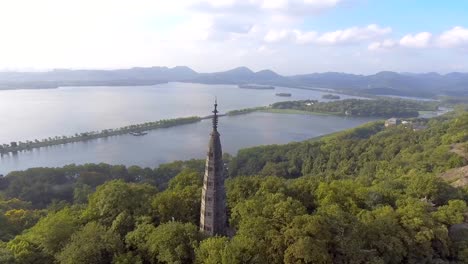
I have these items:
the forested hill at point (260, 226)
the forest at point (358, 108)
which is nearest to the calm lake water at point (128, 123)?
the forest at point (358, 108)

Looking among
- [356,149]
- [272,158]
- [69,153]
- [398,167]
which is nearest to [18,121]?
[69,153]

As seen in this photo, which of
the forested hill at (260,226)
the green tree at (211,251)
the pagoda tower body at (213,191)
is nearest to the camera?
the green tree at (211,251)

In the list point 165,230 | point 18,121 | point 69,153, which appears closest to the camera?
point 165,230

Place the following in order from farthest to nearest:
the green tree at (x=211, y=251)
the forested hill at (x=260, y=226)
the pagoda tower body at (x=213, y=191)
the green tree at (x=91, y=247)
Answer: the pagoda tower body at (x=213, y=191) → the green tree at (x=91, y=247) → the forested hill at (x=260, y=226) → the green tree at (x=211, y=251)

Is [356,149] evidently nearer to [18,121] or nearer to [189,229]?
[189,229]

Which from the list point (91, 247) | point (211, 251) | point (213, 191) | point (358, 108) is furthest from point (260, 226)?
point (358, 108)

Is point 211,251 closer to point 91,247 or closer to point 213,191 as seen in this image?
point 213,191

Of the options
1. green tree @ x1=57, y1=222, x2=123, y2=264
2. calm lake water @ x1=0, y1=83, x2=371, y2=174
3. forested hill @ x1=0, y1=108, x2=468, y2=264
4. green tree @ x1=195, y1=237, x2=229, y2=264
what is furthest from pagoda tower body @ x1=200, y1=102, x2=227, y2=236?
calm lake water @ x1=0, y1=83, x2=371, y2=174

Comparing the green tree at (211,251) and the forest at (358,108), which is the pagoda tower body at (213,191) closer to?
the green tree at (211,251)
